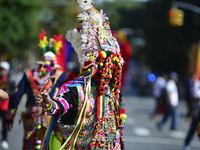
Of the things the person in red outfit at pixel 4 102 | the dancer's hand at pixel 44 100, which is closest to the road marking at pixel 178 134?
the person in red outfit at pixel 4 102

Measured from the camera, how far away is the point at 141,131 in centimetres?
1356

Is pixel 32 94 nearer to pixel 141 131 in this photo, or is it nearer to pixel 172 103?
pixel 141 131

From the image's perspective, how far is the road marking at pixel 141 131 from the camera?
1300 centimetres

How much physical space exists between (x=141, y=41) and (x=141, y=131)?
3751cm

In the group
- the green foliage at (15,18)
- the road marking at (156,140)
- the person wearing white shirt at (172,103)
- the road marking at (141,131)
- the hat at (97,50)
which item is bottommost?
the road marking at (156,140)

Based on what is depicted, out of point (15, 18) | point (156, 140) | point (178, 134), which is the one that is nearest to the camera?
point (156, 140)

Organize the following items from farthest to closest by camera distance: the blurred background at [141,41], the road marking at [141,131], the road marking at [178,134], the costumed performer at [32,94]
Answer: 1. the blurred background at [141,41]
2. the road marking at [141,131]
3. the road marking at [178,134]
4. the costumed performer at [32,94]

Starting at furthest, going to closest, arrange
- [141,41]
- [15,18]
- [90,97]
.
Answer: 1. [141,41]
2. [15,18]
3. [90,97]

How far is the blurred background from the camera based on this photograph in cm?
1415

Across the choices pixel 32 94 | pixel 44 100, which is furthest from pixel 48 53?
pixel 44 100

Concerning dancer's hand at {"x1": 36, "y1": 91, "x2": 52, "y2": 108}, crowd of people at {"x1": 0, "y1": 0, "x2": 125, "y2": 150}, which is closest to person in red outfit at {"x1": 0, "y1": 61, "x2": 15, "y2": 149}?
crowd of people at {"x1": 0, "y1": 0, "x2": 125, "y2": 150}

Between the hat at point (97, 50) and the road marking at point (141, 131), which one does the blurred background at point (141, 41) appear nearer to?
the road marking at point (141, 131)

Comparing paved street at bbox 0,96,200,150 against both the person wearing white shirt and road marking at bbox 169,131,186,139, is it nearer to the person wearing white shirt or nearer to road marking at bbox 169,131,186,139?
road marking at bbox 169,131,186,139

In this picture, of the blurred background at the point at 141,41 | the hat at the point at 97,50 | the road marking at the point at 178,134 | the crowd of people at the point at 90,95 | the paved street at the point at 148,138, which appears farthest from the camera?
the blurred background at the point at 141,41
